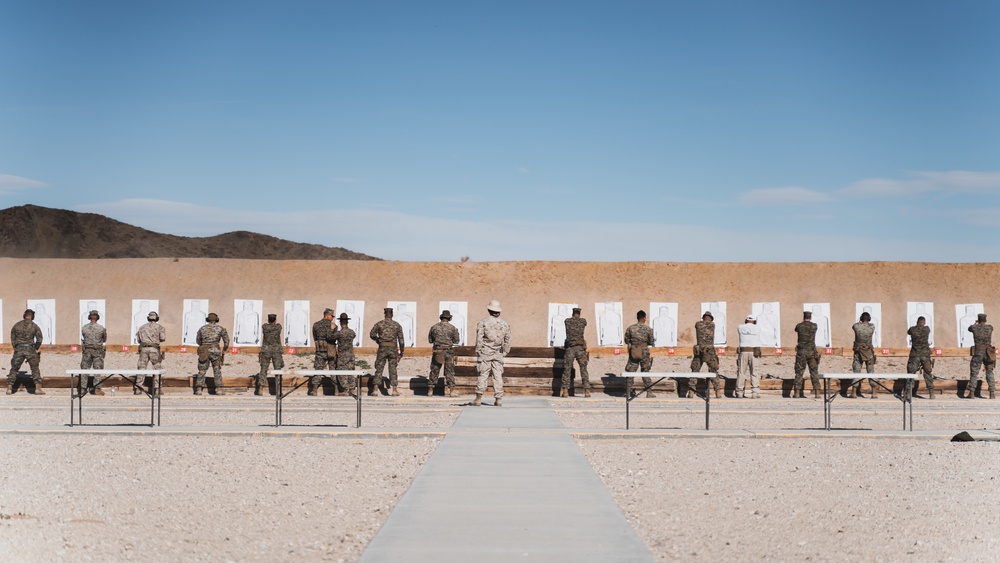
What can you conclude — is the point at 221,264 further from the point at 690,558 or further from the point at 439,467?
the point at 690,558

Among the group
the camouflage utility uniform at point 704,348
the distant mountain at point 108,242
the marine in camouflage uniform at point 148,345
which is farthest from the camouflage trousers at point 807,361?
the distant mountain at point 108,242

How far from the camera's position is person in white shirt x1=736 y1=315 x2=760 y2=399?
67.5 ft

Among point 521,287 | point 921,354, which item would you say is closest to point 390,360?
point 921,354

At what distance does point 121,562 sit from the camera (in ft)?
21.7

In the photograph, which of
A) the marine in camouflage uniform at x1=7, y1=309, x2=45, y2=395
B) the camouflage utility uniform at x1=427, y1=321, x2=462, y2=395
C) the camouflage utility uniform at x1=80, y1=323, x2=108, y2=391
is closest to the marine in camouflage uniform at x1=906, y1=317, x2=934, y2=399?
the camouflage utility uniform at x1=427, y1=321, x2=462, y2=395

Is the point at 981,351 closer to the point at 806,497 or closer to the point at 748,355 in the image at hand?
the point at 748,355

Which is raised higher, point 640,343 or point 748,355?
point 640,343

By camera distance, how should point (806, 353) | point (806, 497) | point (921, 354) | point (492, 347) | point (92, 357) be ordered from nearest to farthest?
1. point (806, 497)
2. point (492, 347)
3. point (92, 357)
4. point (806, 353)
5. point (921, 354)

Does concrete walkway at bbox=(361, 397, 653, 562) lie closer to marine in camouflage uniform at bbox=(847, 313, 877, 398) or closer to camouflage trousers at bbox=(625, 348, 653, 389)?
camouflage trousers at bbox=(625, 348, 653, 389)

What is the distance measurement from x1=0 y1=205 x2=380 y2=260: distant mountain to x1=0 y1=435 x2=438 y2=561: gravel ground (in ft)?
269

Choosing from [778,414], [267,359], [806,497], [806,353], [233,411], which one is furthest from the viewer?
[267,359]

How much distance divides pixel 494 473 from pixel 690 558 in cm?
331

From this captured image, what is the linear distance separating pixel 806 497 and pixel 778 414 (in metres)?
8.19

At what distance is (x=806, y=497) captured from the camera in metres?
8.98
